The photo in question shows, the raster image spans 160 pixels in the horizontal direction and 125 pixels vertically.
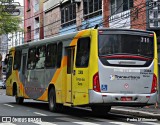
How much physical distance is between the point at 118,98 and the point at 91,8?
19.6 m

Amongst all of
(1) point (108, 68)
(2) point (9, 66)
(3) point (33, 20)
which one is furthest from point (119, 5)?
(3) point (33, 20)

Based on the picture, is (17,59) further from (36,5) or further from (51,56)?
(36,5)

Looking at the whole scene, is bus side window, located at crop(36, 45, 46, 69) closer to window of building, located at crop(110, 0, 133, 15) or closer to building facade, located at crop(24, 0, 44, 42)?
window of building, located at crop(110, 0, 133, 15)

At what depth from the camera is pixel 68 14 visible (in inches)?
1491

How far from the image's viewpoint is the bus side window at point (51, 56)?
17469 millimetres

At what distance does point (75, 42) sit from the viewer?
51.1ft

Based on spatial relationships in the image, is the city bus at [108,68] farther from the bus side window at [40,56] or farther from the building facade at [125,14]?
the building facade at [125,14]

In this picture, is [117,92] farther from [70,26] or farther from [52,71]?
[70,26]

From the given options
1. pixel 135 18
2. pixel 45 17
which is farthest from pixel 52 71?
pixel 45 17

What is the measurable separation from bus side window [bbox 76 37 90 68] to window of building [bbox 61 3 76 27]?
2119cm

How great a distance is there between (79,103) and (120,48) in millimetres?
2497

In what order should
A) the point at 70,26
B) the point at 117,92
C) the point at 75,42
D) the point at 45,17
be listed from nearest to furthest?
1. the point at 117,92
2. the point at 75,42
3. the point at 70,26
4. the point at 45,17

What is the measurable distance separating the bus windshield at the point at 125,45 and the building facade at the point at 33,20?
3082 cm

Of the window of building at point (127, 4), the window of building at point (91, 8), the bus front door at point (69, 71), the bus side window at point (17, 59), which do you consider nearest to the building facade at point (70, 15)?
the window of building at point (91, 8)
